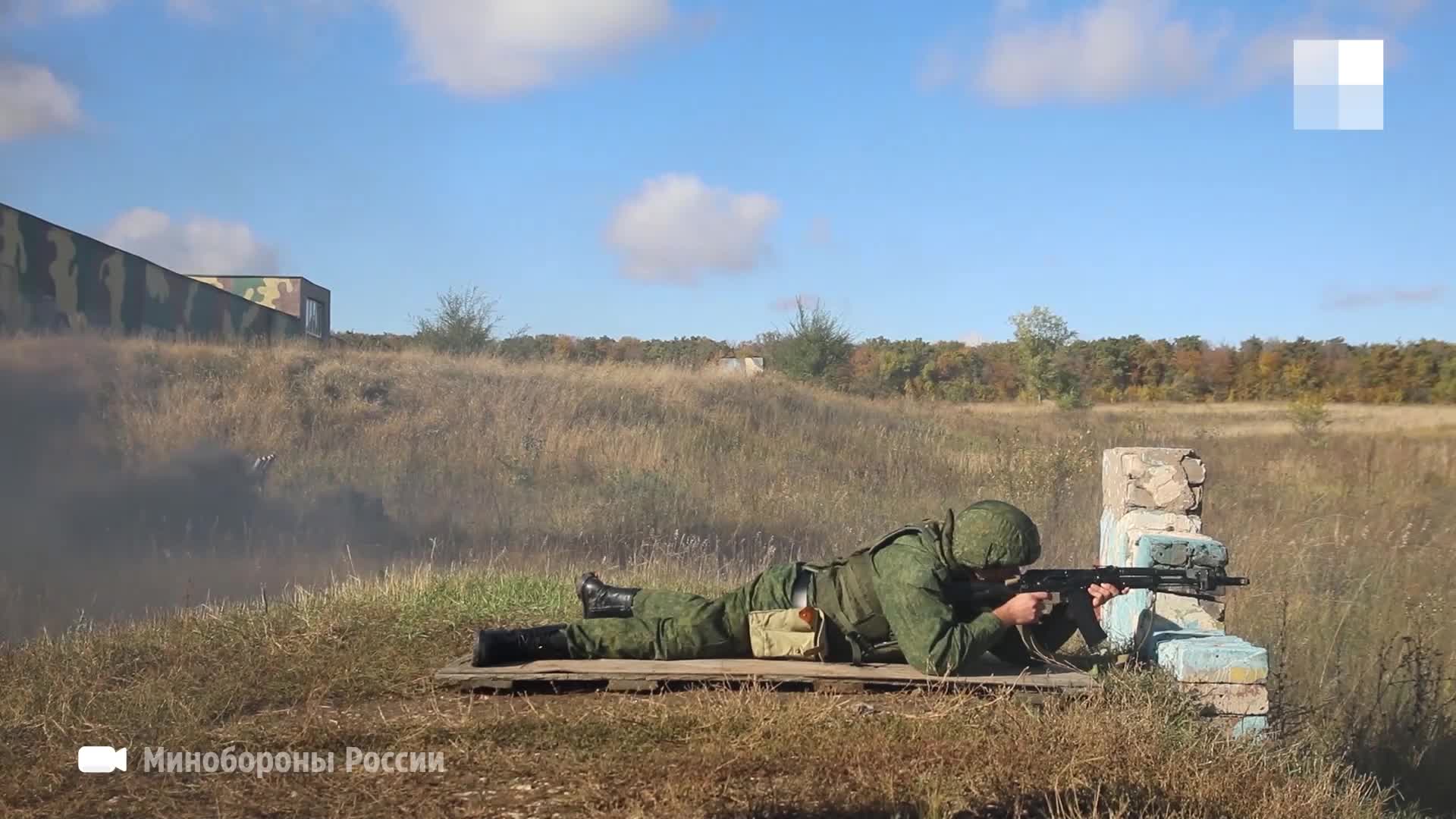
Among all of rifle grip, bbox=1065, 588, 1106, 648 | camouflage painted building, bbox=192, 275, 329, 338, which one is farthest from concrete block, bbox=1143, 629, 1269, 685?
camouflage painted building, bbox=192, 275, 329, 338

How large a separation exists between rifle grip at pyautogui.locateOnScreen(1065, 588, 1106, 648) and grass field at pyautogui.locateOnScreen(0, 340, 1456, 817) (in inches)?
21.9

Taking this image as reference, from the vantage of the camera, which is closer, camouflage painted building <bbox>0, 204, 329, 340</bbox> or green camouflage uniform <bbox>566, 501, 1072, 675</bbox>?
green camouflage uniform <bbox>566, 501, 1072, 675</bbox>

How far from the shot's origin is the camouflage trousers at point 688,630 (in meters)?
4.81

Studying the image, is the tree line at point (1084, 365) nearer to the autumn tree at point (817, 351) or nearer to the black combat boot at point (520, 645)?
the autumn tree at point (817, 351)

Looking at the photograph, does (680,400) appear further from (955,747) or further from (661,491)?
(955,747)

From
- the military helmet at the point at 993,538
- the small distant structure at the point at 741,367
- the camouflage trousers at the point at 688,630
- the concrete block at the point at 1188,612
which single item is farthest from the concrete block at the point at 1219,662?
the small distant structure at the point at 741,367

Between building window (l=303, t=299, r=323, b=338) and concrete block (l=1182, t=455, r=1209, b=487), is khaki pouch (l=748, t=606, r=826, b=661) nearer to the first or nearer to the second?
concrete block (l=1182, t=455, r=1209, b=487)

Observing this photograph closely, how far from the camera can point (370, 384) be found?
20844 mm

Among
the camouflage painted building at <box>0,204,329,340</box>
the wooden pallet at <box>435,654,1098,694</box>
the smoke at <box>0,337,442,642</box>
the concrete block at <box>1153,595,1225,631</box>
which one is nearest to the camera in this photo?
the wooden pallet at <box>435,654,1098,694</box>

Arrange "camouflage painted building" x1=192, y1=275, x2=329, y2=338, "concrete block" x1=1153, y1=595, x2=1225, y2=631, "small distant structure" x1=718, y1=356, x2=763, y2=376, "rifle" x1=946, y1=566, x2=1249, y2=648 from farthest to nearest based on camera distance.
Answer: "camouflage painted building" x1=192, y1=275, x2=329, y2=338 → "small distant structure" x1=718, y1=356, x2=763, y2=376 → "concrete block" x1=1153, y1=595, x2=1225, y2=631 → "rifle" x1=946, y1=566, x2=1249, y2=648

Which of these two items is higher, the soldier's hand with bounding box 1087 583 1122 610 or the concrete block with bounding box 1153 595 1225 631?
the soldier's hand with bounding box 1087 583 1122 610

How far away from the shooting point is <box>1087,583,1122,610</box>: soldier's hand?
459cm

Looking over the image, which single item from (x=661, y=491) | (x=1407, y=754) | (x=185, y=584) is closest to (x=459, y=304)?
(x=661, y=491)

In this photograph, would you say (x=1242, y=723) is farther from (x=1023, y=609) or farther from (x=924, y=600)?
(x=924, y=600)
